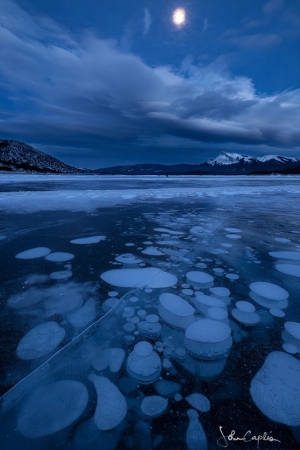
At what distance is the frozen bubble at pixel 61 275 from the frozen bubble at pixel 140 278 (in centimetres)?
32

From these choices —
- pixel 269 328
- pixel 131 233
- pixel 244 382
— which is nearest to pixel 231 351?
pixel 244 382

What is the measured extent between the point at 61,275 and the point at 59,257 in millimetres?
487

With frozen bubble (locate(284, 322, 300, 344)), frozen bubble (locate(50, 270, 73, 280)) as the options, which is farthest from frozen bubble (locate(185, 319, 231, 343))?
frozen bubble (locate(50, 270, 73, 280))

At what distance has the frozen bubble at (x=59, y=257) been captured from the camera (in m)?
2.40

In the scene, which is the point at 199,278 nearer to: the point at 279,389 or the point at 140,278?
the point at 140,278

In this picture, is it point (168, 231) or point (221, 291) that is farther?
point (168, 231)

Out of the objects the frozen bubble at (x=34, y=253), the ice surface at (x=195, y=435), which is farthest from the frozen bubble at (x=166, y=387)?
the frozen bubble at (x=34, y=253)

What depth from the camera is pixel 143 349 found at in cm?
121

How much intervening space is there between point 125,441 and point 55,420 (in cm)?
30

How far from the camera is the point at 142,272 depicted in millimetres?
2119

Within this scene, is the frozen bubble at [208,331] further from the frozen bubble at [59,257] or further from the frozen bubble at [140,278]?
the frozen bubble at [59,257]

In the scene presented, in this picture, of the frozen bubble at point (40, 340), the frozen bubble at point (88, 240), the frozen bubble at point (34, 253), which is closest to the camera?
the frozen bubble at point (40, 340)

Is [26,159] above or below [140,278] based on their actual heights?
above

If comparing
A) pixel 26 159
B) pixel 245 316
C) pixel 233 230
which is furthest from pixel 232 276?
pixel 26 159
